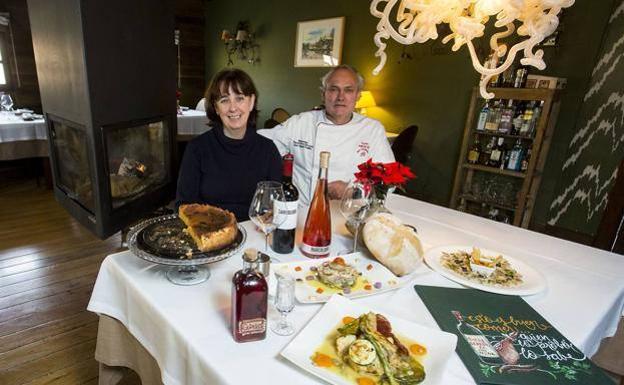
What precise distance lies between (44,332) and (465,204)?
3.44 metres

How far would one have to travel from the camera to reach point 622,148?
2838mm

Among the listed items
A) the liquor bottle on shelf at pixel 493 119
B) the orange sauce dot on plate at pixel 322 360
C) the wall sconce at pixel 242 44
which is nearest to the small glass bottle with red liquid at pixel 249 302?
the orange sauce dot on plate at pixel 322 360

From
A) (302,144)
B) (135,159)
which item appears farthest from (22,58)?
(302,144)

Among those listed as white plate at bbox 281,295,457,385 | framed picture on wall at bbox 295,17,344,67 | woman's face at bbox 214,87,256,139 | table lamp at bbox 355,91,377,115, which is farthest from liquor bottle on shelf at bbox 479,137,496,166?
white plate at bbox 281,295,457,385

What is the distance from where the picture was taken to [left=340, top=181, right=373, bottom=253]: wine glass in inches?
41.9

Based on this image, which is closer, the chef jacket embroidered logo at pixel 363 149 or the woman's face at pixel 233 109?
the woman's face at pixel 233 109

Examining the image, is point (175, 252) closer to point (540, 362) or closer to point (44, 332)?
point (540, 362)

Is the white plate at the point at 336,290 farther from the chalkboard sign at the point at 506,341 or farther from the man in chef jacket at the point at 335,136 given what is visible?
the man in chef jacket at the point at 335,136

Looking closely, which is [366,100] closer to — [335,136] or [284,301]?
[335,136]

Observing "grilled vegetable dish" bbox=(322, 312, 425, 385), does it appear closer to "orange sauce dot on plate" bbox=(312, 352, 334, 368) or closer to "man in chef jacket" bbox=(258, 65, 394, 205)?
"orange sauce dot on plate" bbox=(312, 352, 334, 368)

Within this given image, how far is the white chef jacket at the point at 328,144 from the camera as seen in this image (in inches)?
73.2

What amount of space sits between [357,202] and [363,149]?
875 millimetres

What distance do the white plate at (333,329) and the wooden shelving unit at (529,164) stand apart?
2.75 metres

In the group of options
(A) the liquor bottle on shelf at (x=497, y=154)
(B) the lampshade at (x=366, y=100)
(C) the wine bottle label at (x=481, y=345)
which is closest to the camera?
(C) the wine bottle label at (x=481, y=345)
